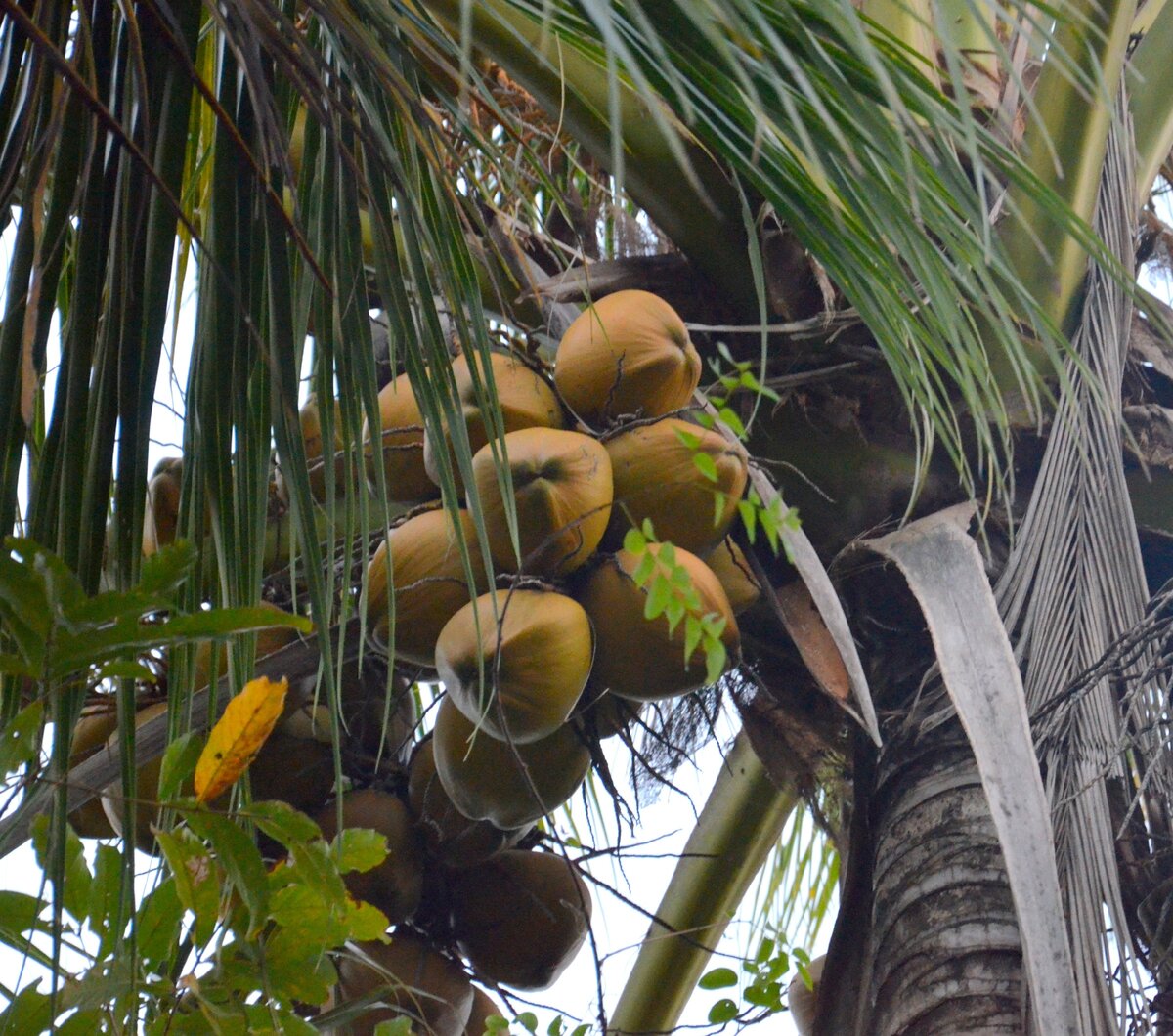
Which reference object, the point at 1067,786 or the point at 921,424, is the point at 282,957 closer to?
the point at 1067,786

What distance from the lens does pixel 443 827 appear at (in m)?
1.45

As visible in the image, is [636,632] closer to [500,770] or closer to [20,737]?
[500,770]

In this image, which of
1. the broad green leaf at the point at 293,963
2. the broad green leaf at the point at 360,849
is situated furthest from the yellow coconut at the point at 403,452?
the broad green leaf at the point at 293,963

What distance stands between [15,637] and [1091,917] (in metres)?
0.89

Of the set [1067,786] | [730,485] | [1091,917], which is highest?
[730,485]

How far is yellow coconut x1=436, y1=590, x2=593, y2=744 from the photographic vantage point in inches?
47.0

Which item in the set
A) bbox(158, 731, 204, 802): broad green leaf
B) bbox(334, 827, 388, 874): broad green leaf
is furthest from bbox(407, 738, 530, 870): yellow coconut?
bbox(158, 731, 204, 802): broad green leaf

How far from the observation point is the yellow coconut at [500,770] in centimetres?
131

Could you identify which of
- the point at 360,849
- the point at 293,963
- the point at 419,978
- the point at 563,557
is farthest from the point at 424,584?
the point at 419,978

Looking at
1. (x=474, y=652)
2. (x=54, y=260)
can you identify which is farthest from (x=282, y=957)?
(x=54, y=260)

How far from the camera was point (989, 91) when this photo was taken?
5.79 feet

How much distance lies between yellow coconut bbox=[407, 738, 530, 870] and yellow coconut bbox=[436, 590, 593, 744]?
24cm

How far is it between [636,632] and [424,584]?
194 millimetres

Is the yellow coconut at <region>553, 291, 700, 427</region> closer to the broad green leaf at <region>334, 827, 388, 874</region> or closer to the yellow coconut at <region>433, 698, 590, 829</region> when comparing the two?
the yellow coconut at <region>433, 698, 590, 829</region>
